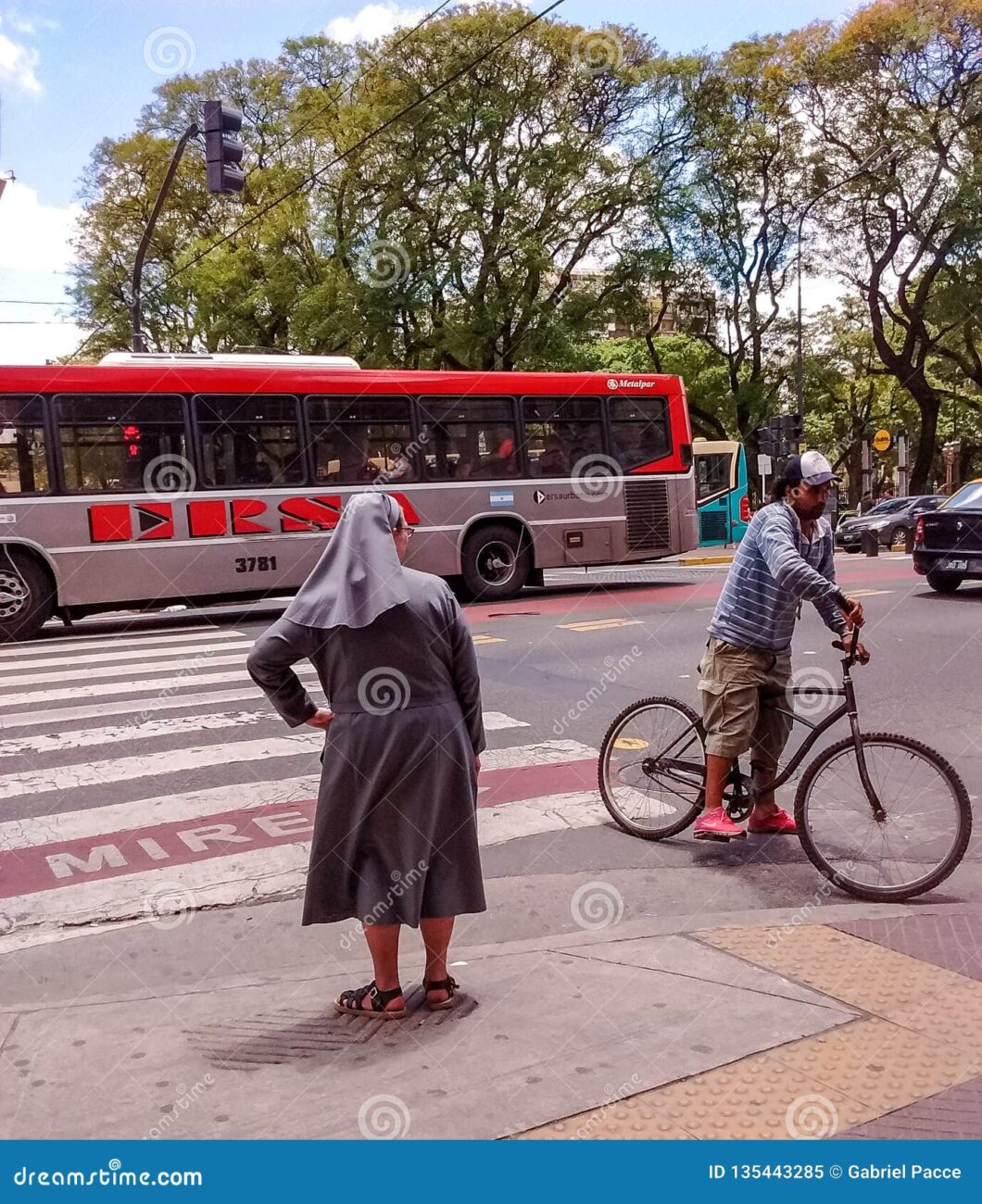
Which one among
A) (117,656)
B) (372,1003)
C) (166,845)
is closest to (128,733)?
(166,845)

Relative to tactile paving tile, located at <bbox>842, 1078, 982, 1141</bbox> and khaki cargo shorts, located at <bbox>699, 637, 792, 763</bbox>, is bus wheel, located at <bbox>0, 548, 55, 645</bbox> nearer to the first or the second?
khaki cargo shorts, located at <bbox>699, 637, 792, 763</bbox>

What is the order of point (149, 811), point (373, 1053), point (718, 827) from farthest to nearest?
point (149, 811) → point (718, 827) → point (373, 1053)

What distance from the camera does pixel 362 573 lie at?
11.7ft

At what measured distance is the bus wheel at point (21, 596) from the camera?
45.6 feet

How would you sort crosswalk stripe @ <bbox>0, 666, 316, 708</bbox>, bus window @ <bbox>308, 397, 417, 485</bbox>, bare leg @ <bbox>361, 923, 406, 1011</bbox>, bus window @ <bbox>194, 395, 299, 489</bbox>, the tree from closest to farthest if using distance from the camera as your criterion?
bare leg @ <bbox>361, 923, 406, 1011</bbox> → crosswalk stripe @ <bbox>0, 666, 316, 708</bbox> → bus window @ <bbox>194, 395, 299, 489</bbox> → bus window @ <bbox>308, 397, 417, 485</bbox> → the tree

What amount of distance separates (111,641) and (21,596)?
1291 mm

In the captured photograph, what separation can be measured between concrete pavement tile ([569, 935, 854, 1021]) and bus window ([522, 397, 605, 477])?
13.5 meters

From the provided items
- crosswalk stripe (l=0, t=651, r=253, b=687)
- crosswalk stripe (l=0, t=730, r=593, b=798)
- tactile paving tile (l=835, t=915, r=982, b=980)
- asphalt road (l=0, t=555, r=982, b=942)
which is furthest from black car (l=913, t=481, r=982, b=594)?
tactile paving tile (l=835, t=915, r=982, b=980)

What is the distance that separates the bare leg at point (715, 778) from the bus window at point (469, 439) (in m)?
11.4

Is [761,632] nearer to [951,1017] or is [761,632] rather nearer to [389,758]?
[951,1017]

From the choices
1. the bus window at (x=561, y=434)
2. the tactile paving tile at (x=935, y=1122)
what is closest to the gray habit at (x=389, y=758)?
the tactile paving tile at (x=935, y=1122)

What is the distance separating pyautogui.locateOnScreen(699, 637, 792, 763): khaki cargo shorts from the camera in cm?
536

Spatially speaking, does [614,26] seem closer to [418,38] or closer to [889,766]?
[418,38]

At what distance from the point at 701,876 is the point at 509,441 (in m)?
12.4
